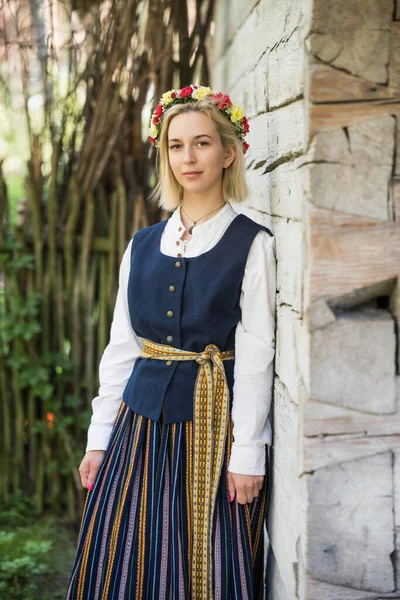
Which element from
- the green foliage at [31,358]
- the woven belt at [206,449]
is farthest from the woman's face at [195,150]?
the green foliage at [31,358]

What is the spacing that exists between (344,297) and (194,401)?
1.83 feet

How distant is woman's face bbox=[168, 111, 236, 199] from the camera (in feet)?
5.98

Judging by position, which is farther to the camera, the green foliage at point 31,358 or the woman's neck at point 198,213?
the green foliage at point 31,358

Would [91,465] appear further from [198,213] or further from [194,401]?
[198,213]

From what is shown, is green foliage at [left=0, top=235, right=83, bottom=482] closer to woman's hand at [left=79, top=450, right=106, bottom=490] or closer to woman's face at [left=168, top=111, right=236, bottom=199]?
woman's hand at [left=79, top=450, right=106, bottom=490]

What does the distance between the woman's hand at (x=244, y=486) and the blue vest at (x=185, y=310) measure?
200 mm

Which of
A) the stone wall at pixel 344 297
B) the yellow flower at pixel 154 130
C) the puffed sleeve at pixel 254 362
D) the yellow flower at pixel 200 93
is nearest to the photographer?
the stone wall at pixel 344 297

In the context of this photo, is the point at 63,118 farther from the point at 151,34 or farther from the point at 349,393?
the point at 349,393

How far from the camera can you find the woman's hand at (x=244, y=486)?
1734mm

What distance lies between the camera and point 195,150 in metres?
1.83

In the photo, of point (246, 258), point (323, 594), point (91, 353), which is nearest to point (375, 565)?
point (323, 594)

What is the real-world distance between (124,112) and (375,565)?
7.32 ft

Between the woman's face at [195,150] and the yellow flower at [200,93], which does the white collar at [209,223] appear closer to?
the woman's face at [195,150]

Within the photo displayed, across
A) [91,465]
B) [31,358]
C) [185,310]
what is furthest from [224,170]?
[31,358]
